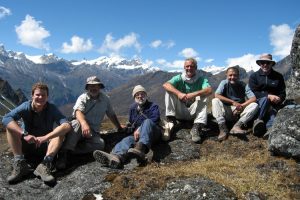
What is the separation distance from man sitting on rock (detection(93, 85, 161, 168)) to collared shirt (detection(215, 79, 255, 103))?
3.88m

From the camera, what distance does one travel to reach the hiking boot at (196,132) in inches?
714

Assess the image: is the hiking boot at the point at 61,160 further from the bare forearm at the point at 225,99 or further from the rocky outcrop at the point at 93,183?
the bare forearm at the point at 225,99

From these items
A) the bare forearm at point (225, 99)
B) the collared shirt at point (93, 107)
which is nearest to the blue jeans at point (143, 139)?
the collared shirt at point (93, 107)

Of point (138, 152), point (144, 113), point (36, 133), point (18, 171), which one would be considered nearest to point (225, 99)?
point (144, 113)

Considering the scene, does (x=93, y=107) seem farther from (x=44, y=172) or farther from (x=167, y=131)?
(x=44, y=172)

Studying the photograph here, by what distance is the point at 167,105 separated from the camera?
63.2ft

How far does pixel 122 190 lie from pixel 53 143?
4154 millimetres

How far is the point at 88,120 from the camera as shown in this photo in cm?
1752

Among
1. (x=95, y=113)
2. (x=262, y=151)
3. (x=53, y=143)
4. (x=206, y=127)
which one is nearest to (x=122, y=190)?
(x=53, y=143)

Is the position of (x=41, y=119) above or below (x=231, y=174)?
above

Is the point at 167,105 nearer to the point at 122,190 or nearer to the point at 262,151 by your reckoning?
the point at 262,151

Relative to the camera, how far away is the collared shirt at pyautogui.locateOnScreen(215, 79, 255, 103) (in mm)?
19352

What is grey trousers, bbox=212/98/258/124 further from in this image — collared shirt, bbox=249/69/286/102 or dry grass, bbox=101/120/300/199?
dry grass, bbox=101/120/300/199

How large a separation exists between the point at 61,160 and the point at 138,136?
10.7 ft
